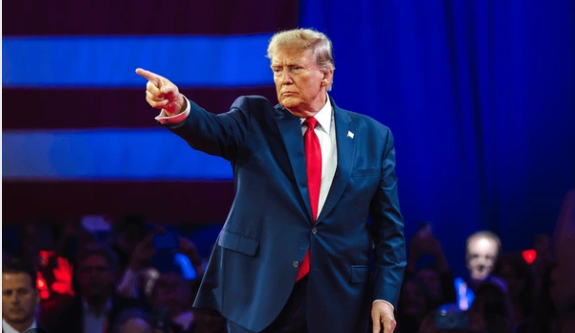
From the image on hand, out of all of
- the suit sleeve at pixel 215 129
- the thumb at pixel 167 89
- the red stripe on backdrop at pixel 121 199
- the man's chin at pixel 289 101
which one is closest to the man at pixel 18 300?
the red stripe on backdrop at pixel 121 199

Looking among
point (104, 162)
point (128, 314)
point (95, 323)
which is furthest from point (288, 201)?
point (104, 162)

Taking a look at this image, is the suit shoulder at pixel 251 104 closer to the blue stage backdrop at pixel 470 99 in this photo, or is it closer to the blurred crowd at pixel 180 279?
the blurred crowd at pixel 180 279

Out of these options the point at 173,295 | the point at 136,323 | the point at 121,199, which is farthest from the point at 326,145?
the point at 121,199

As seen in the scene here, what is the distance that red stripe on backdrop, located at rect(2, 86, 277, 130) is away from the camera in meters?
4.34

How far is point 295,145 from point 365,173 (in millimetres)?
176

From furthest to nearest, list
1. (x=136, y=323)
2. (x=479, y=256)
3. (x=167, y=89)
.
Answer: (x=479, y=256) → (x=136, y=323) → (x=167, y=89)

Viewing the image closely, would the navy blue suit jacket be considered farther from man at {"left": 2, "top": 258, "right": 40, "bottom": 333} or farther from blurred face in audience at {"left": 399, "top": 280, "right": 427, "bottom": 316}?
blurred face in audience at {"left": 399, "top": 280, "right": 427, "bottom": 316}

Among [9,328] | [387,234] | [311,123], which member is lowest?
[9,328]

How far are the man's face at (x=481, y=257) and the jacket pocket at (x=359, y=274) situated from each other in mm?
2117

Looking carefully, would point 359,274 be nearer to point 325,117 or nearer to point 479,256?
point 325,117

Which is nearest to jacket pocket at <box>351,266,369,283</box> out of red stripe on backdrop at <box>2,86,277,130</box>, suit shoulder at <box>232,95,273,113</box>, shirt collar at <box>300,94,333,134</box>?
shirt collar at <box>300,94,333,134</box>

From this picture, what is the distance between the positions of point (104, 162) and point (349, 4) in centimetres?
148

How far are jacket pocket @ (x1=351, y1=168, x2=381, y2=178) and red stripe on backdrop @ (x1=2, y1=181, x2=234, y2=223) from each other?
239cm

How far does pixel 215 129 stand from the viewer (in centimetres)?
181
